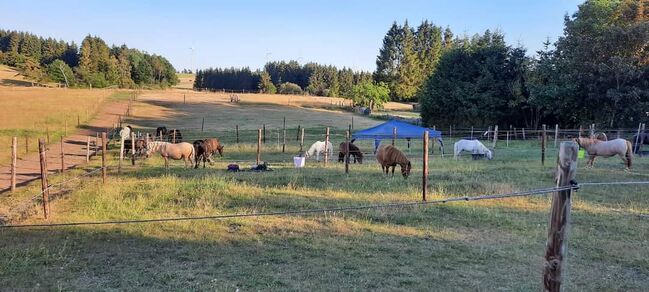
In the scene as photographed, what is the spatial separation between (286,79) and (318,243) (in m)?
137

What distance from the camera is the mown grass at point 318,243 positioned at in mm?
5883

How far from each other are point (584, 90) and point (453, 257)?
3350 centimetres

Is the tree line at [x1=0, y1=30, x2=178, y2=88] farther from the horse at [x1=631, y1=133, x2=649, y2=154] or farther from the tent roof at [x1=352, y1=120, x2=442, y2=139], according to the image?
the horse at [x1=631, y1=133, x2=649, y2=154]

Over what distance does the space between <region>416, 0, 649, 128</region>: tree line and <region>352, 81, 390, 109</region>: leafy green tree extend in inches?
915

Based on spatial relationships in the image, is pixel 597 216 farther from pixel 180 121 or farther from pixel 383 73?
pixel 383 73

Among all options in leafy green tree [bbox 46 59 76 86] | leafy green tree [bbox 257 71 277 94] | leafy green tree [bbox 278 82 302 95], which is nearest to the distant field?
leafy green tree [bbox 46 59 76 86]

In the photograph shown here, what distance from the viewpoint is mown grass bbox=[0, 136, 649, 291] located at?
588 centimetres

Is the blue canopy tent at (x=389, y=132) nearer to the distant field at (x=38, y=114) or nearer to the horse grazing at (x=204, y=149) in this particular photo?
the horse grazing at (x=204, y=149)

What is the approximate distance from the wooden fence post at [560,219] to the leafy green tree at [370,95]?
7032cm

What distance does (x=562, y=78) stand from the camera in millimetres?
36125

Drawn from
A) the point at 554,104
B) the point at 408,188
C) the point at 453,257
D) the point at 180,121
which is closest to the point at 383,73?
the point at 180,121

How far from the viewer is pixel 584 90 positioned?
116ft

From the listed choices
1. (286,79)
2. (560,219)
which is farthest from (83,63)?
(560,219)

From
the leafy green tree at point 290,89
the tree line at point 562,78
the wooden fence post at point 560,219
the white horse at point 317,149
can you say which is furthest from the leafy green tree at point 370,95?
the wooden fence post at point 560,219
